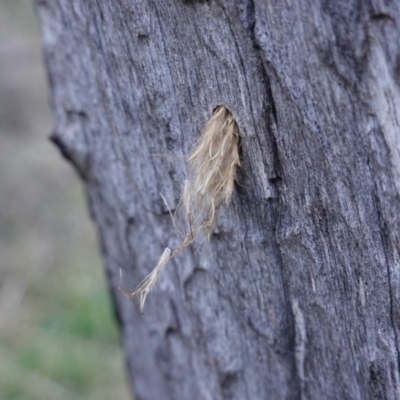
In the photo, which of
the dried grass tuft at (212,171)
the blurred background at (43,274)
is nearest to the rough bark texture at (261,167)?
the dried grass tuft at (212,171)

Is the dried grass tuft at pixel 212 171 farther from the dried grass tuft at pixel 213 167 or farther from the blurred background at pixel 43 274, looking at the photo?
the blurred background at pixel 43 274

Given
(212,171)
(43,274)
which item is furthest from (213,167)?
(43,274)

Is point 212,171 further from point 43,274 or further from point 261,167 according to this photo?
point 43,274

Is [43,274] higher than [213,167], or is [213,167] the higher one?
[213,167]

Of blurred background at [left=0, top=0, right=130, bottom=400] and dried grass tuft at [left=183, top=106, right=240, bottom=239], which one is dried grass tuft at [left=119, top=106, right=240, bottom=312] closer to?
dried grass tuft at [left=183, top=106, right=240, bottom=239]

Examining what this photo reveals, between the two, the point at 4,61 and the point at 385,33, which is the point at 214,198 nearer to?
the point at 385,33

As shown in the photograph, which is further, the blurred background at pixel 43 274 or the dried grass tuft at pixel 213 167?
the blurred background at pixel 43 274
